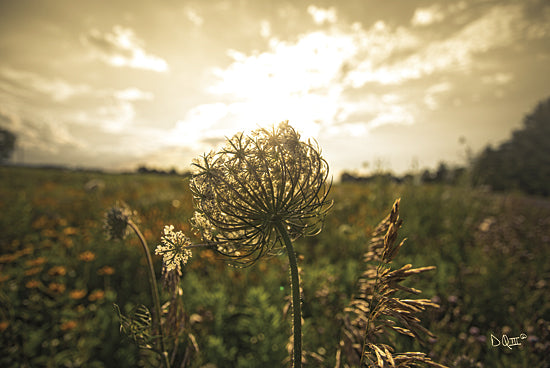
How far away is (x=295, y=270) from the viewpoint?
3.36 feet

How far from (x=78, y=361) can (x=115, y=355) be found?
37cm

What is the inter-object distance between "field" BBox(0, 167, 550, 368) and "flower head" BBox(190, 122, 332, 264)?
19 cm

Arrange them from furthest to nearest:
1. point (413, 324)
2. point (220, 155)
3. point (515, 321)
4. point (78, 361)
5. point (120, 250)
A: point (120, 250) → point (515, 321) → point (78, 361) → point (220, 155) → point (413, 324)

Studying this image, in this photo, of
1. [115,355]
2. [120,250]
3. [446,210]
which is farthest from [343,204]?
[115,355]

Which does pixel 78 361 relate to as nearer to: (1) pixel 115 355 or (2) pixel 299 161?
(1) pixel 115 355

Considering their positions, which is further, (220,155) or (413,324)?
(220,155)

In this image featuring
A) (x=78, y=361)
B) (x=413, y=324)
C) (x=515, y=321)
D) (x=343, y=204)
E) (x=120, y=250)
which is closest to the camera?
(x=413, y=324)

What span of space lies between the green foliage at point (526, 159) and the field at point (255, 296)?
30.9 metres

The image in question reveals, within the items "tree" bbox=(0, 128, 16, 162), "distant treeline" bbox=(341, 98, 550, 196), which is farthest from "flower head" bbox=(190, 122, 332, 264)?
"tree" bbox=(0, 128, 16, 162)

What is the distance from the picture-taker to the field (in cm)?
277

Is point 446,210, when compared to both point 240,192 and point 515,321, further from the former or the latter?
point 240,192

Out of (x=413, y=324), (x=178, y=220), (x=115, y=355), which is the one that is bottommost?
(x=115, y=355)

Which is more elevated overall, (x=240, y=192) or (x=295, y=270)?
(x=240, y=192)
